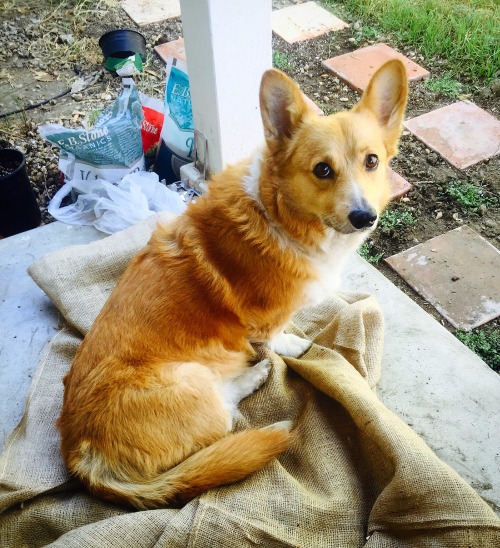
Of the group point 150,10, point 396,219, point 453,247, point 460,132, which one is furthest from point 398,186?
point 150,10

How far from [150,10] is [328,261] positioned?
3686 millimetres

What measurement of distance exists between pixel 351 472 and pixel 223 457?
18.5 inches

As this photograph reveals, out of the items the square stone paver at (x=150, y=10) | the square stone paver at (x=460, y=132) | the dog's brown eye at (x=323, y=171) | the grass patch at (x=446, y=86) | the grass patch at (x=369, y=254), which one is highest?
the dog's brown eye at (x=323, y=171)

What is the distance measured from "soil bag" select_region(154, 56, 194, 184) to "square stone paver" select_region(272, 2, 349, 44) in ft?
4.78

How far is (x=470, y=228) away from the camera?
2.84 meters

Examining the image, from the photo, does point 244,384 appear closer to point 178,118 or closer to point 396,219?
point 396,219

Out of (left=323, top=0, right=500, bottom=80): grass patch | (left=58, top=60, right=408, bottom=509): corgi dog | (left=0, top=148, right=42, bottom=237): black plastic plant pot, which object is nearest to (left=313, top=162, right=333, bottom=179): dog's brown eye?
(left=58, top=60, right=408, bottom=509): corgi dog

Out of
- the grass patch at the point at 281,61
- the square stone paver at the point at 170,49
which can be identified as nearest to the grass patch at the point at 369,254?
the grass patch at the point at 281,61

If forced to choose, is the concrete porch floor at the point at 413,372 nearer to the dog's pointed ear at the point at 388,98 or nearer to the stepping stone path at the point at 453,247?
the stepping stone path at the point at 453,247

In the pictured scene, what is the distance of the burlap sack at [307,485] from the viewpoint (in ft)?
5.08

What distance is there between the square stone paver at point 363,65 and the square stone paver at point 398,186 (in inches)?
32.3

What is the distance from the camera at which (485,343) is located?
2.36m

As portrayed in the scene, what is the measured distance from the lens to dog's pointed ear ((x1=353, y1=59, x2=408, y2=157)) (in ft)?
5.90

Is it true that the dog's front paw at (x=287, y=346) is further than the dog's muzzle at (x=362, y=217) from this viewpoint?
Yes
